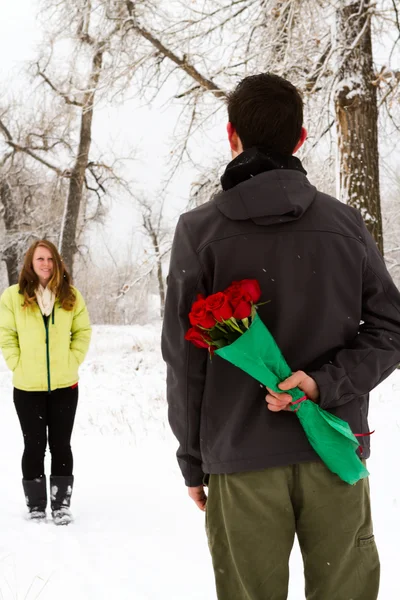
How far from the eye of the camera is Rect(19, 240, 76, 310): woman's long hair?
4.59 metres

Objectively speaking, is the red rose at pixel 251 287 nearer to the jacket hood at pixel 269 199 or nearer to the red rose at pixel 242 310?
the red rose at pixel 242 310

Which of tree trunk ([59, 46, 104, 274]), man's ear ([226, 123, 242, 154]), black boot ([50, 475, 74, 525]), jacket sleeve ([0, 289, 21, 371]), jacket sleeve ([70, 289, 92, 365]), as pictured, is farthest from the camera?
tree trunk ([59, 46, 104, 274])

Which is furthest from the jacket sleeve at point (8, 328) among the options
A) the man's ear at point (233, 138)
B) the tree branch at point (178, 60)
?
the tree branch at point (178, 60)

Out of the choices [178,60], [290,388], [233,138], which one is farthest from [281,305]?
[178,60]

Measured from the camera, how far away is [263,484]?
5.86ft

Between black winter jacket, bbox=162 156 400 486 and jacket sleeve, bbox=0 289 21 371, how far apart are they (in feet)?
9.79

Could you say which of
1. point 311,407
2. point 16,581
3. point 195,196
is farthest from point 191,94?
point 311,407

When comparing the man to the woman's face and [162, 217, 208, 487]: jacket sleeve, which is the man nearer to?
[162, 217, 208, 487]: jacket sleeve

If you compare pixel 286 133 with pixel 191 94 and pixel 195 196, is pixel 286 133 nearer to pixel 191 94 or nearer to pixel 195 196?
pixel 191 94

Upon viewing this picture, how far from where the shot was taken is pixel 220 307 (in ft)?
5.48

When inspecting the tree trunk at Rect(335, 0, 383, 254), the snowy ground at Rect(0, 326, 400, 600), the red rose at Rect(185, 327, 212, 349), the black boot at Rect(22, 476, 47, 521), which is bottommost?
the snowy ground at Rect(0, 326, 400, 600)

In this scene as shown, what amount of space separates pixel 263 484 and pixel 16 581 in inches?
88.6

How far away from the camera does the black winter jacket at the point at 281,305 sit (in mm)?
1797

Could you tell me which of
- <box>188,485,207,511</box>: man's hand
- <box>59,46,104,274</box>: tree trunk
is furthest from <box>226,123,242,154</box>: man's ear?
<box>59,46,104,274</box>: tree trunk
